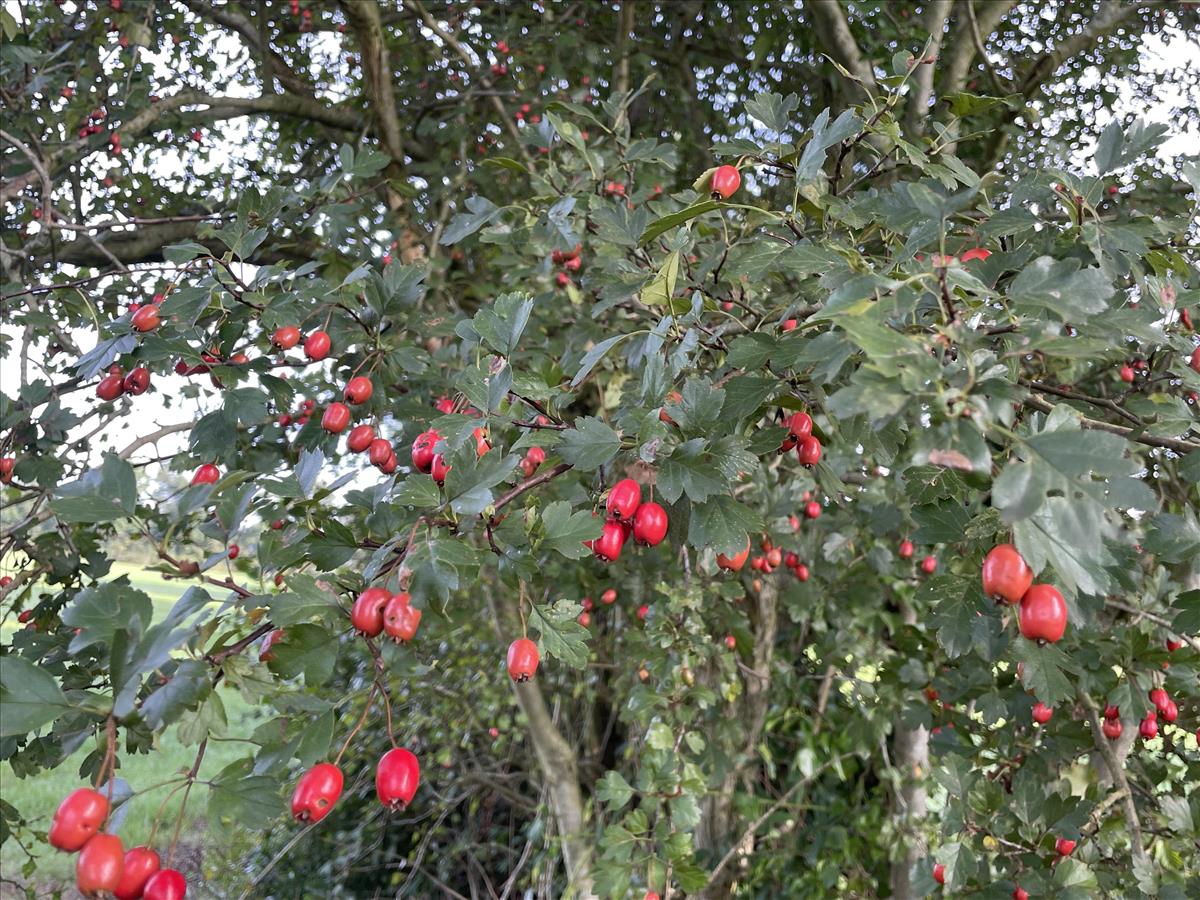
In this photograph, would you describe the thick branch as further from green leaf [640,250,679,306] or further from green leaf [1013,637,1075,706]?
green leaf [640,250,679,306]

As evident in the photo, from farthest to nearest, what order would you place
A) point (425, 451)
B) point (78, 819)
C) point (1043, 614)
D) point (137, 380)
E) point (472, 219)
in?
point (472, 219)
point (137, 380)
point (425, 451)
point (1043, 614)
point (78, 819)

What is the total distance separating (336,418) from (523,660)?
69cm

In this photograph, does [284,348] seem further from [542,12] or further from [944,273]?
[542,12]

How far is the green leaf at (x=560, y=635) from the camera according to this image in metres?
0.90

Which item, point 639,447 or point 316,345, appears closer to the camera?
point 639,447

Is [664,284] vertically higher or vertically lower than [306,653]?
higher

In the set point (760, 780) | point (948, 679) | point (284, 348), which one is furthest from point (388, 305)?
point (760, 780)

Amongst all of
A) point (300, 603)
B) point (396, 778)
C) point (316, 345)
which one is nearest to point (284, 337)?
point (316, 345)

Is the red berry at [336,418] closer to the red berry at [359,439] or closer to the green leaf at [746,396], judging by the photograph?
the red berry at [359,439]

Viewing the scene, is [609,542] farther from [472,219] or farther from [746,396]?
[472,219]

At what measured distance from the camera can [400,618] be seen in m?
0.74

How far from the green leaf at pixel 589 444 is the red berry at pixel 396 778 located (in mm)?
386

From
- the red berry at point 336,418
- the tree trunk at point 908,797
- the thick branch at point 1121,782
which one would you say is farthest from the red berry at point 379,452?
the tree trunk at point 908,797

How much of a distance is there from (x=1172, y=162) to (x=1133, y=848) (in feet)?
8.29
